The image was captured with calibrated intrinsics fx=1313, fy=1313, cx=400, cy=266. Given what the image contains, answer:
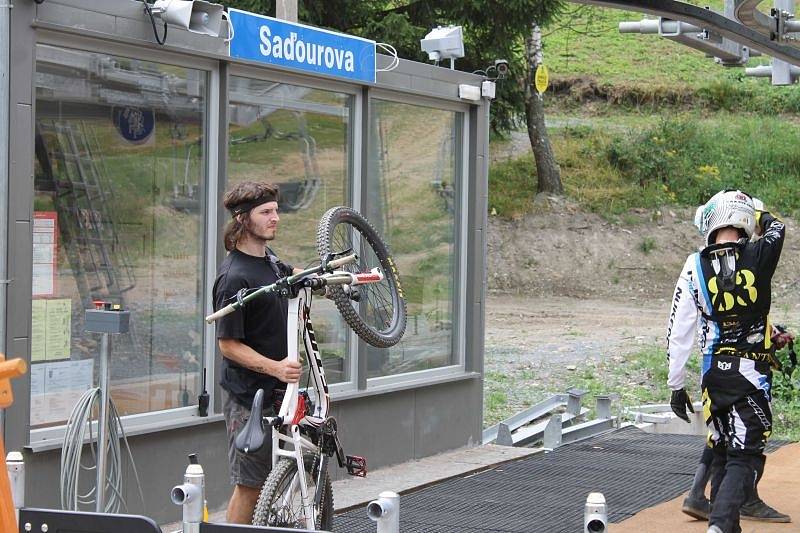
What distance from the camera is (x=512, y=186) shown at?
100 ft

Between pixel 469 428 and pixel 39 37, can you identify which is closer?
pixel 39 37

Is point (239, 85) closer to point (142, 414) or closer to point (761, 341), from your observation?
point (142, 414)

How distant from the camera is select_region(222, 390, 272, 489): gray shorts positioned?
18.7ft

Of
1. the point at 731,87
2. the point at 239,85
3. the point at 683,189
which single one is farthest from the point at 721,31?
the point at 731,87

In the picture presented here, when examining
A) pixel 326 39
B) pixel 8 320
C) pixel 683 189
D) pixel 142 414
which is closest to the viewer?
pixel 8 320

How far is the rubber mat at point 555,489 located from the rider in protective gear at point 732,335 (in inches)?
45.7

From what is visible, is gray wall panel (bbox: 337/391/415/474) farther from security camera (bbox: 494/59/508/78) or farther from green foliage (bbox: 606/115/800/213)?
green foliage (bbox: 606/115/800/213)

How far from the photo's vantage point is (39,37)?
Answer: 674 centimetres

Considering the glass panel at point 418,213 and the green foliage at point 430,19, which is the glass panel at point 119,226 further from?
the green foliage at point 430,19

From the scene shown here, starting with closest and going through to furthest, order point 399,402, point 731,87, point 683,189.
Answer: point 399,402, point 683,189, point 731,87

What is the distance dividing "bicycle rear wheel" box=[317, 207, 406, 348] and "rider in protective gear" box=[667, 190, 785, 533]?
1504 millimetres

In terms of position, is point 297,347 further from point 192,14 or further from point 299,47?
point 299,47

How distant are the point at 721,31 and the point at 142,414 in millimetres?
4200

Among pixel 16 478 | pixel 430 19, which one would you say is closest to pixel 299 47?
pixel 16 478
